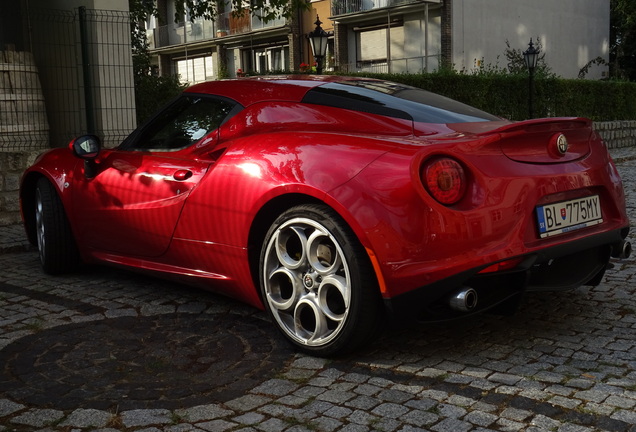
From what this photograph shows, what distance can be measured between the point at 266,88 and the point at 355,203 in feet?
4.21

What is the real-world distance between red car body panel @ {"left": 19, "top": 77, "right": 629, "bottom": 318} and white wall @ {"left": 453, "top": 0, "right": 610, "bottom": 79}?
27.6 meters

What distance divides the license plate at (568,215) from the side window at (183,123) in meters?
1.77

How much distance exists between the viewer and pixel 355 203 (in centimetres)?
336

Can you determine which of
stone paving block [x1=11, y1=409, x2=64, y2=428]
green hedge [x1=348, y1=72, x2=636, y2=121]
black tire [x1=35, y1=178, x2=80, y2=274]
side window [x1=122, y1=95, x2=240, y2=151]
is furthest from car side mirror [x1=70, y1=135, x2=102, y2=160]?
green hedge [x1=348, y1=72, x2=636, y2=121]

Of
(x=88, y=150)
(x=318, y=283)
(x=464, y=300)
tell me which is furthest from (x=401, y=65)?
(x=464, y=300)

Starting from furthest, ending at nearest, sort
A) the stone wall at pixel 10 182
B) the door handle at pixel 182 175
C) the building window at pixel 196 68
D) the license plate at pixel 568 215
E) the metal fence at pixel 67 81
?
the building window at pixel 196 68 < the metal fence at pixel 67 81 < the stone wall at pixel 10 182 < the door handle at pixel 182 175 < the license plate at pixel 568 215

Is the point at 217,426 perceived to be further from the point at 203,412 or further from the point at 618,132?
the point at 618,132

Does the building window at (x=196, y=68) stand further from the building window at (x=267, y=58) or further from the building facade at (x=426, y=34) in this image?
the building window at (x=267, y=58)

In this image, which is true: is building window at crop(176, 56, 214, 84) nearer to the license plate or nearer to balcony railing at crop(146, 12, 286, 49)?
balcony railing at crop(146, 12, 286, 49)

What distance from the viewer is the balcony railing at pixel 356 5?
32594 mm

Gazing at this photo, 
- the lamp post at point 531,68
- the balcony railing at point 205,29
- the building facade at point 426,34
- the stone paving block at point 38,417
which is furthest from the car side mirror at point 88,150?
the balcony railing at point 205,29

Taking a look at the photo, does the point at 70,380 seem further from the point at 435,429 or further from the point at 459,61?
the point at 459,61

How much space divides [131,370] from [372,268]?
3.80 feet

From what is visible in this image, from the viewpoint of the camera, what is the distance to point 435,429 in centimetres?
279
